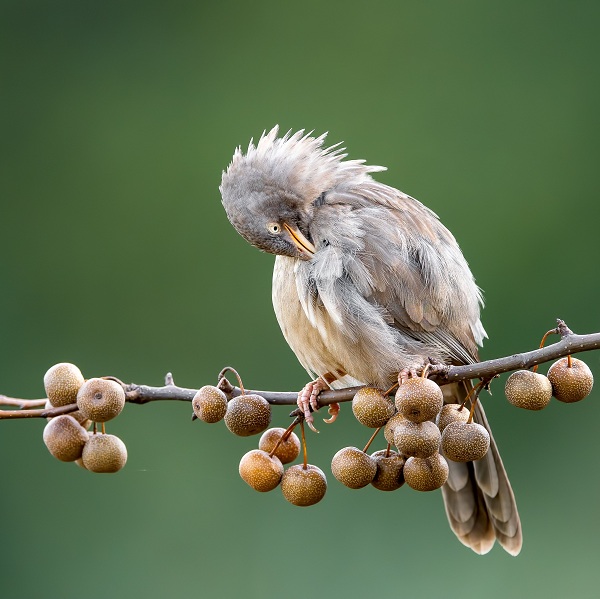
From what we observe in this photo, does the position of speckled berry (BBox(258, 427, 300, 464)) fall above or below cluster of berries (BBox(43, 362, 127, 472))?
above

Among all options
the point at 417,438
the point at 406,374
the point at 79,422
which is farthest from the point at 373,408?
the point at 79,422

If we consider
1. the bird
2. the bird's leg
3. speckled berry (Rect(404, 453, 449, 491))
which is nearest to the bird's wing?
the bird

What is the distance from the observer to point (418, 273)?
3523 millimetres

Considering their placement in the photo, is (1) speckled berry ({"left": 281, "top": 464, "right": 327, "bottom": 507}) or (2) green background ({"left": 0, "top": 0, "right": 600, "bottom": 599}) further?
(2) green background ({"left": 0, "top": 0, "right": 600, "bottom": 599})

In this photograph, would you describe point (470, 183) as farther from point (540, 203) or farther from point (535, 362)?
point (535, 362)

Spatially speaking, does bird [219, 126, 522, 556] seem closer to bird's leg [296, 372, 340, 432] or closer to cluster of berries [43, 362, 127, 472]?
bird's leg [296, 372, 340, 432]

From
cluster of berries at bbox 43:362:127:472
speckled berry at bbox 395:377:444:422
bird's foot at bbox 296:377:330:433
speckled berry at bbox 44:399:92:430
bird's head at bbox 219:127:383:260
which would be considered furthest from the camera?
bird's head at bbox 219:127:383:260

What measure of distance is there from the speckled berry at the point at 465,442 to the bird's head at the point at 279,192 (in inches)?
36.5

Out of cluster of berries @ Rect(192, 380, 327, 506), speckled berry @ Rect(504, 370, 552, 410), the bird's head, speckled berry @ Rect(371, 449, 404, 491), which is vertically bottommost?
cluster of berries @ Rect(192, 380, 327, 506)

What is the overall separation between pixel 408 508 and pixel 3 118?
4.05 m

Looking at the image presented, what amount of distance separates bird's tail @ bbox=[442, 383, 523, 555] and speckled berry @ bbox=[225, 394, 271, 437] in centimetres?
113

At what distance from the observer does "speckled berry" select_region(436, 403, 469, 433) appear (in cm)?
295

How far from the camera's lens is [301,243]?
355cm

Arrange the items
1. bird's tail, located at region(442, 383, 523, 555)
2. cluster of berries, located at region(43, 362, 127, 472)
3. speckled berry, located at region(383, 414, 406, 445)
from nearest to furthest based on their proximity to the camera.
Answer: speckled berry, located at region(383, 414, 406, 445)
cluster of berries, located at region(43, 362, 127, 472)
bird's tail, located at region(442, 383, 523, 555)
